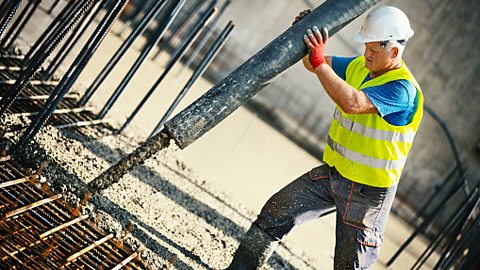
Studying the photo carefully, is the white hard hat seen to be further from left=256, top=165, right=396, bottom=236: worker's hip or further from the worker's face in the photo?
left=256, top=165, right=396, bottom=236: worker's hip

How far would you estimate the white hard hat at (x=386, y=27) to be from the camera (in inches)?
166

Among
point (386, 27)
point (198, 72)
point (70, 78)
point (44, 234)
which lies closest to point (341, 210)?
point (386, 27)

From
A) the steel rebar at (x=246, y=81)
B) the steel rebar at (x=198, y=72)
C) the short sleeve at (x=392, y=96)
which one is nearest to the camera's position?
the short sleeve at (x=392, y=96)

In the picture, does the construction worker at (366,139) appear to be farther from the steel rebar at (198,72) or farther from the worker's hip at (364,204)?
the steel rebar at (198,72)

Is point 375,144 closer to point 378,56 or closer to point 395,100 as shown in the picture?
point 395,100

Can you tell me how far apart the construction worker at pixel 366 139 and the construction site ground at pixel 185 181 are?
36.5 inches

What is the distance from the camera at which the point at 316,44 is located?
4.18 meters

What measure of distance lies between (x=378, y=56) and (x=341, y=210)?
1.04 meters

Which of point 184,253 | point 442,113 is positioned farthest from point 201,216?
point 442,113

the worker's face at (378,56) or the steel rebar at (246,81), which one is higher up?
the worker's face at (378,56)

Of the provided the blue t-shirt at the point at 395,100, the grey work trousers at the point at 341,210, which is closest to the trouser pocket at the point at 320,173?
the grey work trousers at the point at 341,210

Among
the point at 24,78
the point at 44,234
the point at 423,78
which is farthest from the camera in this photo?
the point at 423,78

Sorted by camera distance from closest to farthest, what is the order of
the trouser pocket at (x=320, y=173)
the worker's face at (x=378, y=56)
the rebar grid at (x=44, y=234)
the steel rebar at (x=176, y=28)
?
1. the rebar grid at (x=44, y=234)
2. the worker's face at (x=378, y=56)
3. the trouser pocket at (x=320, y=173)
4. the steel rebar at (x=176, y=28)

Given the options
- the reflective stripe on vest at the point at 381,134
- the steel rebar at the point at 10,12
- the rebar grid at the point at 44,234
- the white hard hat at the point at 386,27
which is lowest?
the rebar grid at the point at 44,234
